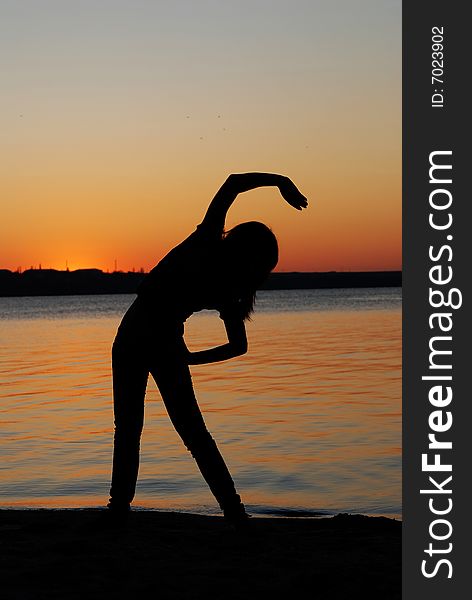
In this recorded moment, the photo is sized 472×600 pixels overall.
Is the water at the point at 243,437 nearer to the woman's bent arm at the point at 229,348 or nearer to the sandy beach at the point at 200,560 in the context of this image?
the sandy beach at the point at 200,560

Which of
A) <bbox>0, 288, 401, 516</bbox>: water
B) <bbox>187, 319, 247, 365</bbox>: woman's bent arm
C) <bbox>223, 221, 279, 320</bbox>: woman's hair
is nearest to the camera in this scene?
<bbox>223, 221, 279, 320</bbox>: woman's hair

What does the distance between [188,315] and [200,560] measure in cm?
144

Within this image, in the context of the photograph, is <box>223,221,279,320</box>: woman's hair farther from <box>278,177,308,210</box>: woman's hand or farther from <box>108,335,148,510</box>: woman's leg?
<box>108,335,148,510</box>: woman's leg

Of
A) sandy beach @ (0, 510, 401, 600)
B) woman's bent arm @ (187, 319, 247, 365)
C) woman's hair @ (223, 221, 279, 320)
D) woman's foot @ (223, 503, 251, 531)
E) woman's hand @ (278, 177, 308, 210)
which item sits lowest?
sandy beach @ (0, 510, 401, 600)

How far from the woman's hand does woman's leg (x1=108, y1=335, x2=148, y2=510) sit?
1.29m

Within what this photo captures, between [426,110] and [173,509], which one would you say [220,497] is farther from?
[173,509]

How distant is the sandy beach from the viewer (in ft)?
16.7

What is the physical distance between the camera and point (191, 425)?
6.10 meters

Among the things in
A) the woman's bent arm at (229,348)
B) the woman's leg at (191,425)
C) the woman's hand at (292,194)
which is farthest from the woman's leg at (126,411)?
the woman's hand at (292,194)

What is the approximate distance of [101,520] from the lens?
6.38m

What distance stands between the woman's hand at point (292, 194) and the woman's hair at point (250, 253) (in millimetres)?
250

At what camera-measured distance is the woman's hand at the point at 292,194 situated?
5875 millimetres

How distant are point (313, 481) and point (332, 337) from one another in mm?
29710

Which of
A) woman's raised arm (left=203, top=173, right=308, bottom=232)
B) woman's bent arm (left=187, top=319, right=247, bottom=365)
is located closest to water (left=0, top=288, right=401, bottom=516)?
woman's bent arm (left=187, top=319, right=247, bottom=365)
